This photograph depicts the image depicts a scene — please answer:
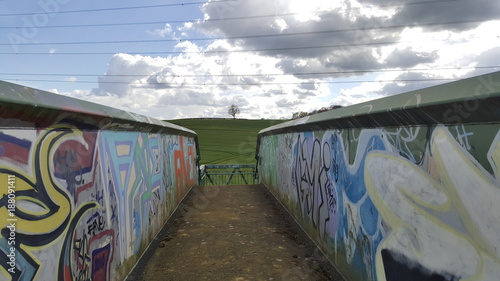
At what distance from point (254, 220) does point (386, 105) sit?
18.9 feet

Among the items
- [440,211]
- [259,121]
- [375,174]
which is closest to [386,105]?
[375,174]

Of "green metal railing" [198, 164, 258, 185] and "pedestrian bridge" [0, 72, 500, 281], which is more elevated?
"pedestrian bridge" [0, 72, 500, 281]

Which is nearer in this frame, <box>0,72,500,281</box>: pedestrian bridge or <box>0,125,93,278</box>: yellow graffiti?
<box>0,72,500,281</box>: pedestrian bridge

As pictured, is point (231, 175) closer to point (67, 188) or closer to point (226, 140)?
point (67, 188)

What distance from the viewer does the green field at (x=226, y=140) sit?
1488 inches

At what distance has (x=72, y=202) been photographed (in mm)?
3184

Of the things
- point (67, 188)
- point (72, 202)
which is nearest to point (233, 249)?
point (72, 202)

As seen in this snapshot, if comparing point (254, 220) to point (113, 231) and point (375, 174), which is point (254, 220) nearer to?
point (113, 231)

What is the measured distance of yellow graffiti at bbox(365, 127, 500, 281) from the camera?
6.68 ft

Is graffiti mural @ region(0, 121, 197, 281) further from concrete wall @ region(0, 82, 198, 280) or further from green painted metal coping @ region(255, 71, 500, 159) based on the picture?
green painted metal coping @ region(255, 71, 500, 159)

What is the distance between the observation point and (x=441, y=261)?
2.47 m

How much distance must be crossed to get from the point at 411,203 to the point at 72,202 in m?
2.85

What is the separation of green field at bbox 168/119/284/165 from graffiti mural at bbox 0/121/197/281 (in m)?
28.9

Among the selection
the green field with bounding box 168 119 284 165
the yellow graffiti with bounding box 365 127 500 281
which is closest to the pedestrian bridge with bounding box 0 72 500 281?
the yellow graffiti with bounding box 365 127 500 281
